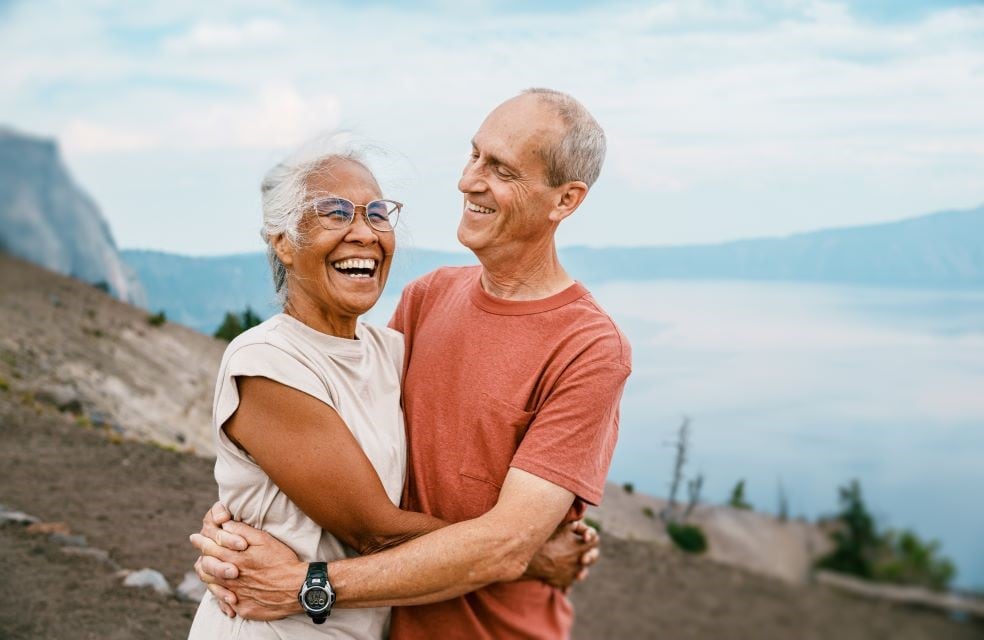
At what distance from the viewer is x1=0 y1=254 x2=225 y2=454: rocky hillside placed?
18469 mm

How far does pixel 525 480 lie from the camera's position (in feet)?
9.68

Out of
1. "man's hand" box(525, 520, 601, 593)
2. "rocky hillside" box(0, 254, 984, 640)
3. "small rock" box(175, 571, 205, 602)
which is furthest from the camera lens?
"small rock" box(175, 571, 205, 602)

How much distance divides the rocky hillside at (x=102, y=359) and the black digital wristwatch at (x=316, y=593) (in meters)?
13.1

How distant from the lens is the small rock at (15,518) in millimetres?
8586

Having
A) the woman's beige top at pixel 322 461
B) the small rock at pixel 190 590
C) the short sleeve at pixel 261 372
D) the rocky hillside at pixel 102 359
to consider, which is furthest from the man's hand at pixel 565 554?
the rocky hillside at pixel 102 359

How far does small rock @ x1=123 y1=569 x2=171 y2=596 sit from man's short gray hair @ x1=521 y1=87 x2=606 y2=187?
18.8ft

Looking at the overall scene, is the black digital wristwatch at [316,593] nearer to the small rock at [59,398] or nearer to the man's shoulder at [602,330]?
the man's shoulder at [602,330]

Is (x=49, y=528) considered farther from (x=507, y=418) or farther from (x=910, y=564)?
(x=910, y=564)

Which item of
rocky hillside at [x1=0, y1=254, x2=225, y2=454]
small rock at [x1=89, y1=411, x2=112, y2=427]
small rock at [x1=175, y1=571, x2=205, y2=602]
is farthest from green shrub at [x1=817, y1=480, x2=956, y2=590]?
small rock at [x1=89, y1=411, x2=112, y2=427]

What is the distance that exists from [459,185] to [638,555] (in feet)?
39.1

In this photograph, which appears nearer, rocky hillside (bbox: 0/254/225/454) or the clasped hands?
the clasped hands

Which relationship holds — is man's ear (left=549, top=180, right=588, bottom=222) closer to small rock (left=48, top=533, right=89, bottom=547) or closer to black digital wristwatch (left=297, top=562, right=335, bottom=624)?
black digital wristwatch (left=297, top=562, right=335, bottom=624)

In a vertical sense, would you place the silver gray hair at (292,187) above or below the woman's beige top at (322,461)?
above

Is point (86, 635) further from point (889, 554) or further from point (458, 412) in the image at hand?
point (889, 554)
